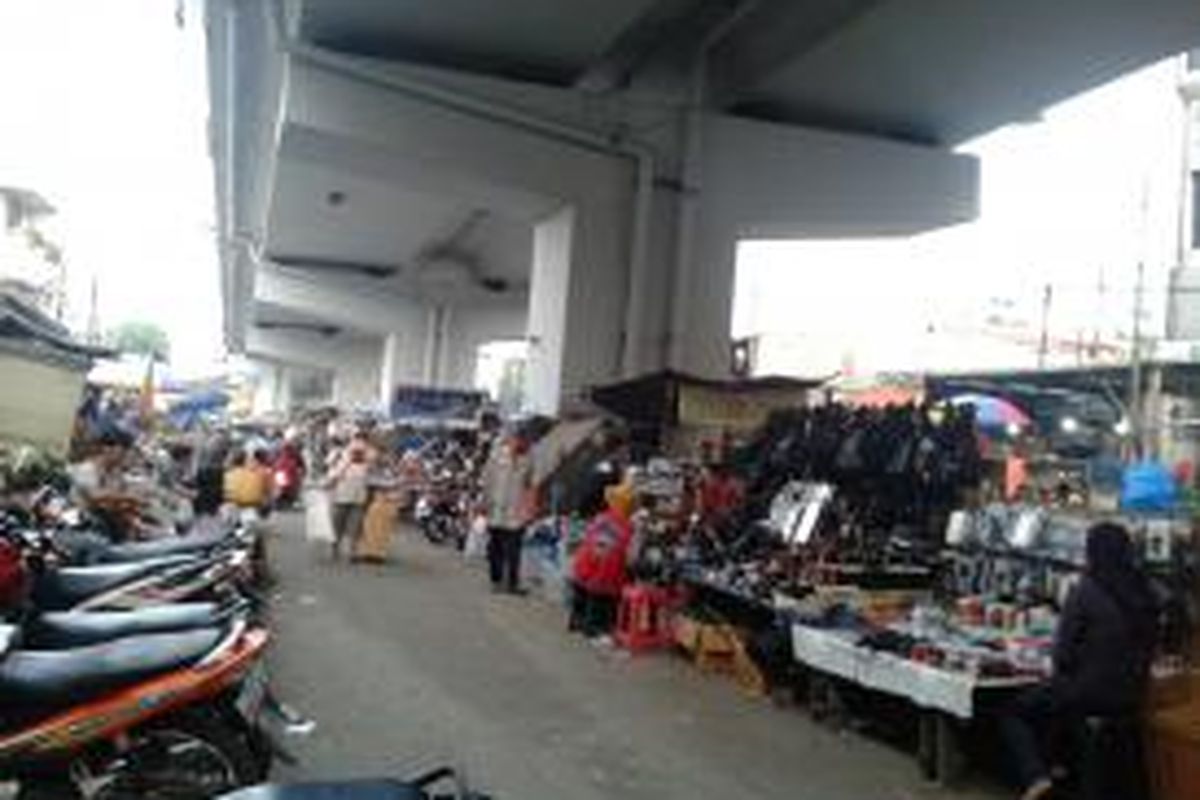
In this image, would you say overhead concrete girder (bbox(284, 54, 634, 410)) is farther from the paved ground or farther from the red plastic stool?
the red plastic stool

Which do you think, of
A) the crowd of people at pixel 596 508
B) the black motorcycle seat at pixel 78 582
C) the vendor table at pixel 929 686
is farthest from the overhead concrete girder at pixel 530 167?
the vendor table at pixel 929 686

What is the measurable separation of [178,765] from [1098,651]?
4.77m

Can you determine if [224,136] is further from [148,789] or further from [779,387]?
[148,789]

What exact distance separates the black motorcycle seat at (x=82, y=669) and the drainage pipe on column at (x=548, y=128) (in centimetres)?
1227

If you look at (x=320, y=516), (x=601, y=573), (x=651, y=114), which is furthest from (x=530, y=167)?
(x=601, y=573)

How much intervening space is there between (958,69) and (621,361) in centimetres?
577

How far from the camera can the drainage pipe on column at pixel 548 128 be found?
1958 cm

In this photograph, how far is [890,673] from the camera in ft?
35.2

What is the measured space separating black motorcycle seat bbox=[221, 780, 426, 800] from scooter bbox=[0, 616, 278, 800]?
2424 millimetres

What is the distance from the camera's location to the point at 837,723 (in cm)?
1189

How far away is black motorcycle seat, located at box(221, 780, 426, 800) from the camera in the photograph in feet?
14.8

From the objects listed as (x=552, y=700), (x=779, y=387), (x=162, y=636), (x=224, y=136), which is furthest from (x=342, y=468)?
(x=162, y=636)

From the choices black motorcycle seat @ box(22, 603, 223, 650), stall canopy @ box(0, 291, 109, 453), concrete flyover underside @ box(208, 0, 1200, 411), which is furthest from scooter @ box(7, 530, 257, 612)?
stall canopy @ box(0, 291, 109, 453)

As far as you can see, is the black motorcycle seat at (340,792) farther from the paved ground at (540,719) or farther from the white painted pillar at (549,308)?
the white painted pillar at (549,308)
